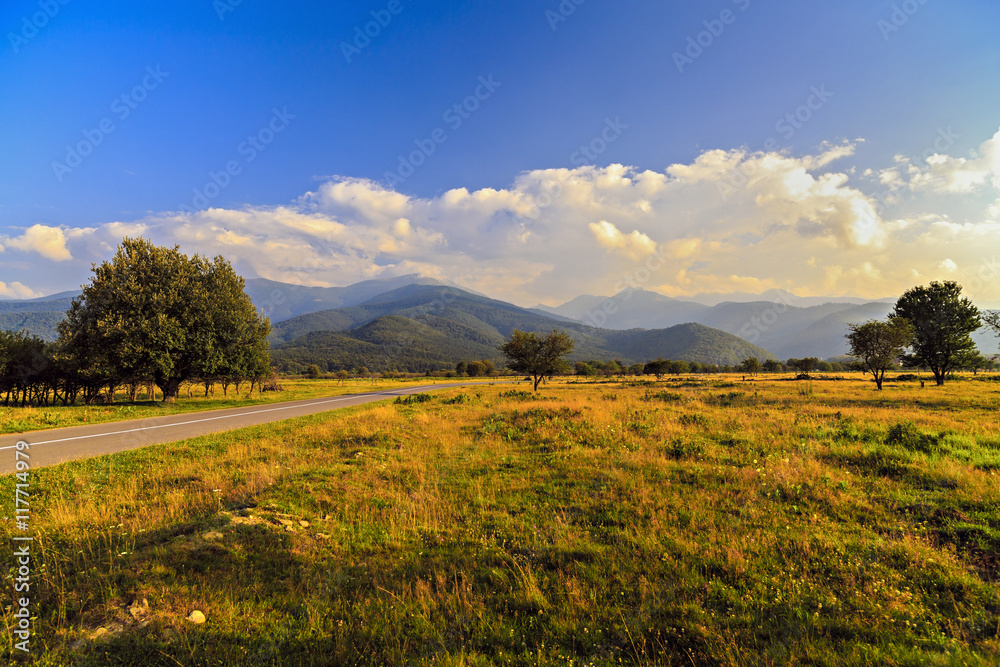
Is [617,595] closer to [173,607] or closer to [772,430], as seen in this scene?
[173,607]

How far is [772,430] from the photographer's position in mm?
14867

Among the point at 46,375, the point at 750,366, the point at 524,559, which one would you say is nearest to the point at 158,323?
the point at 46,375

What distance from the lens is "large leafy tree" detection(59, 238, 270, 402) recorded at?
23.8 metres

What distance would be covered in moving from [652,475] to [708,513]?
7.66 ft

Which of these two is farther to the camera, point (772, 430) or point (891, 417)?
point (891, 417)

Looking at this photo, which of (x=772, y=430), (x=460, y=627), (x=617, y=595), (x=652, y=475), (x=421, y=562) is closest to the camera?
(x=460, y=627)

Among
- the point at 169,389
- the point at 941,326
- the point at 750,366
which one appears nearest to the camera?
the point at 169,389

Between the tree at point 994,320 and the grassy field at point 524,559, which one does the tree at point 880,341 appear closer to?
the tree at point 994,320

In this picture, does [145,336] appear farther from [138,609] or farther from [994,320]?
[994,320]

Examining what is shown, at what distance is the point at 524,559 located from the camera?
5699 mm

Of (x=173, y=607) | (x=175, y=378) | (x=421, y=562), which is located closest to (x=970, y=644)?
(x=421, y=562)

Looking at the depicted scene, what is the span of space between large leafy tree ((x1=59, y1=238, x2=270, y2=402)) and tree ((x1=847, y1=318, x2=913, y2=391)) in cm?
5982

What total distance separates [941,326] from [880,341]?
1784 centimetres

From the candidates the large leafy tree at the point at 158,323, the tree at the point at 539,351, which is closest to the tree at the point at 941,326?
the tree at the point at 539,351
